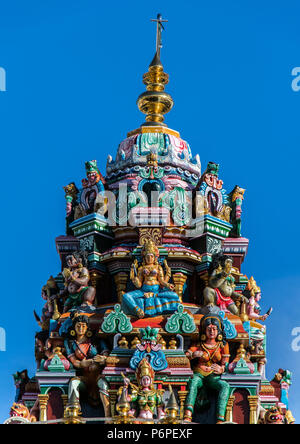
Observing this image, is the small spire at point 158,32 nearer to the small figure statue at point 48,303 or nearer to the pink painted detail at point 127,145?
the pink painted detail at point 127,145

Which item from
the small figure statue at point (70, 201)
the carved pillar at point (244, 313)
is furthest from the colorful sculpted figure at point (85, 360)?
the small figure statue at point (70, 201)

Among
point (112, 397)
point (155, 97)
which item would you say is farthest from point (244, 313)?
point (155, 97)

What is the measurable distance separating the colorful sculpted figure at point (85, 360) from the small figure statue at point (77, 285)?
1675mm

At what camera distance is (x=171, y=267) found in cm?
4931

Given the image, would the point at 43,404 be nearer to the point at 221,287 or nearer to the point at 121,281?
the point at 121,281

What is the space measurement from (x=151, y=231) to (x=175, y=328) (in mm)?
4206

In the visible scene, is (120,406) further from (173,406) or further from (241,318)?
(241,318)

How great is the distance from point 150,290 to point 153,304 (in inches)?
20.9

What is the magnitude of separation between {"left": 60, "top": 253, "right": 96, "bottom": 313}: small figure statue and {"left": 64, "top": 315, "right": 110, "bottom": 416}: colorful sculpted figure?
1.68 meters

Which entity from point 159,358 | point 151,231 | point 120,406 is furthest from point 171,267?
point 120,406

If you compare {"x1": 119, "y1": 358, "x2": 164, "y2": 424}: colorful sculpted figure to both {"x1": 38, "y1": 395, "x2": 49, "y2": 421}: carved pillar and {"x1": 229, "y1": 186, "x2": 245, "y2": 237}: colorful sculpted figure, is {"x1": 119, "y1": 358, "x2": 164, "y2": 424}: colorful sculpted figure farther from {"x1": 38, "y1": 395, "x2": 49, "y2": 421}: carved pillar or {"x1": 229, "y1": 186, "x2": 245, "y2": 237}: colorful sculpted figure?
{"x1": 229, "y1": 186, "x2": 245, "y2": 237}: colorful sculpted figure

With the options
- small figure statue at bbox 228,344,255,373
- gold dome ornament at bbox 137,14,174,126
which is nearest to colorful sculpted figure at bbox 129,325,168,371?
small figure statue at bbox 228,344,255,373
